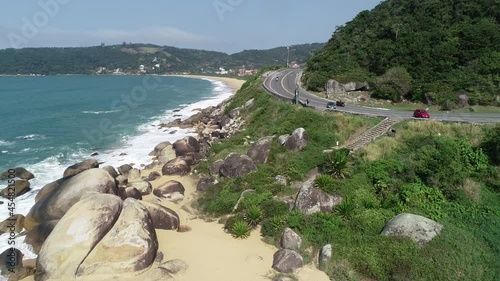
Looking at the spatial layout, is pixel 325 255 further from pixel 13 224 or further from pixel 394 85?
pixel 394 85

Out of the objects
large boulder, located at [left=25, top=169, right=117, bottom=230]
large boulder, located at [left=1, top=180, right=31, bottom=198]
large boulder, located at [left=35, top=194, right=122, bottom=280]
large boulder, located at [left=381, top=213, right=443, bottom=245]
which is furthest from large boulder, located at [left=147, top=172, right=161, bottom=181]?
large boulder, located at [left=381, top=213, right=443, bottom=245]

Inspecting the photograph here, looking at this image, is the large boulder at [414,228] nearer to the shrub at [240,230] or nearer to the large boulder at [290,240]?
the large boulder at [290,240]

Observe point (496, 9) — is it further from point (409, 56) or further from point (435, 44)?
point (409, 56)

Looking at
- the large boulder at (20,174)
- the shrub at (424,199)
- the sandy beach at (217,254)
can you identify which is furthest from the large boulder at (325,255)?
the large boulder at (20,174)

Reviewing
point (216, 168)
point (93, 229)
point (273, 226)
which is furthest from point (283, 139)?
point (93, 229)

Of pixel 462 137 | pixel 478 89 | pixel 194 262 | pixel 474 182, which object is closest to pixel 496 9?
pixel 478 89

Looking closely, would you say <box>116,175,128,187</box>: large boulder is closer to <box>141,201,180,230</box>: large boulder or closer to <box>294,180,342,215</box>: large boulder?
<box>141,201,180,230</box>: large boulder
